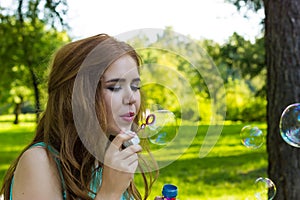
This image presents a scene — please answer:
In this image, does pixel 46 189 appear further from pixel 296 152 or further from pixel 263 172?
pixel 263 172

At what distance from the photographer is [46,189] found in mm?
1716

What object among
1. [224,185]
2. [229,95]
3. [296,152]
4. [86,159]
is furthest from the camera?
[229,95]

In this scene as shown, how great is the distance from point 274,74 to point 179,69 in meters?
1.90

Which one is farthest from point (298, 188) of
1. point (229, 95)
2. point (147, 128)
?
point (229, 95)

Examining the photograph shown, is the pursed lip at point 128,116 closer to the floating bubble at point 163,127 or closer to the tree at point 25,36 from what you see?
the floating bubble at point 163,127

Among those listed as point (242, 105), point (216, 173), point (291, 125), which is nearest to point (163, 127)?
point (291, 125)

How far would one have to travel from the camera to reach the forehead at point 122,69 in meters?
1.77

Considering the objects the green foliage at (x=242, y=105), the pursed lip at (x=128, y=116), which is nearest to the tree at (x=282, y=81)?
the pursed lip at (x=128, y=116)

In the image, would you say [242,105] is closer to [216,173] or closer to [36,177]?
[216,173]

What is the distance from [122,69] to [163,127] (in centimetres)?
48

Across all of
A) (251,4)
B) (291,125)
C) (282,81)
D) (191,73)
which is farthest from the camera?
(251,4)

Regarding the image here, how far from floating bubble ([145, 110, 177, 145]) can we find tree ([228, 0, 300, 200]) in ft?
5.54

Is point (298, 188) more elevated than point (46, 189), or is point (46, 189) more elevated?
point (46, 189)

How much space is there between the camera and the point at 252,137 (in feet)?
10.5
